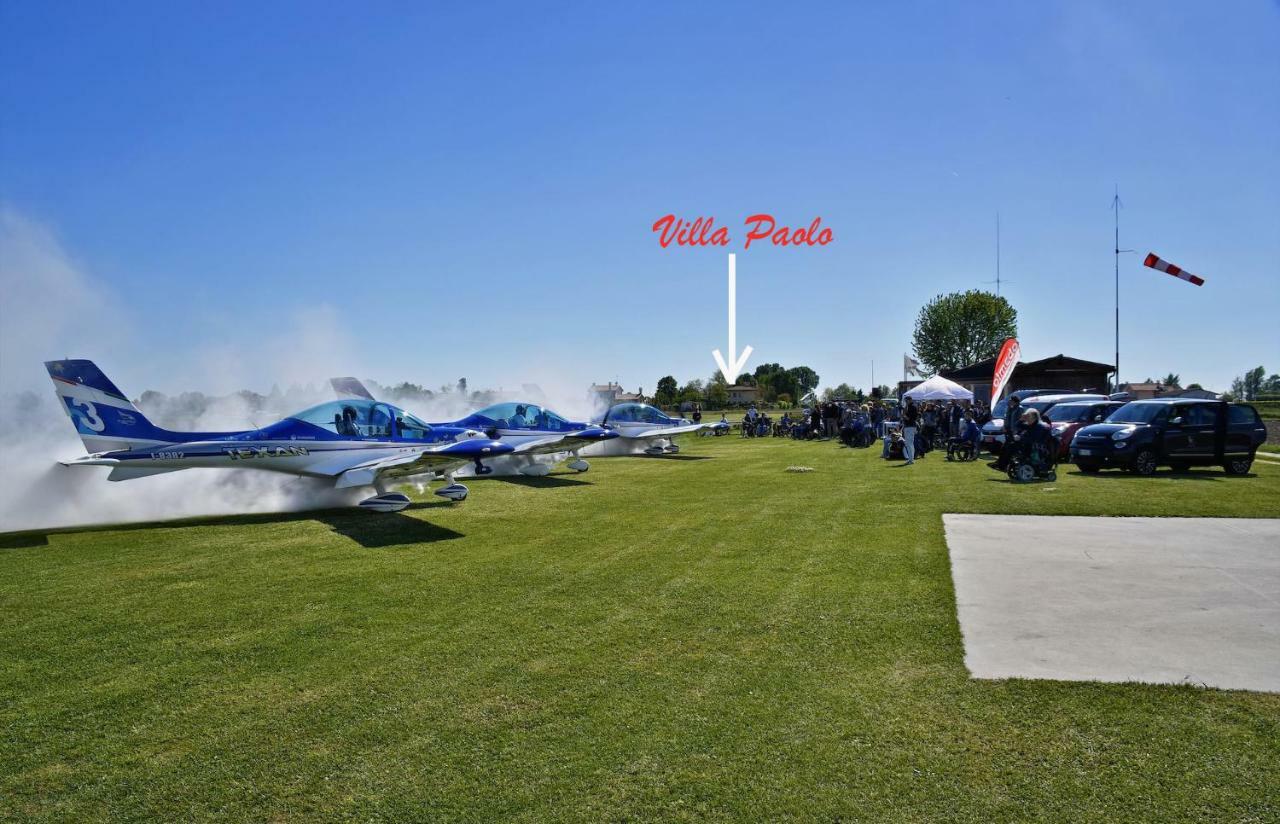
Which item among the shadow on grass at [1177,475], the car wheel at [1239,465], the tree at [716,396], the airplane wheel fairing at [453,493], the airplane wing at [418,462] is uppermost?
the tree at [716,396]

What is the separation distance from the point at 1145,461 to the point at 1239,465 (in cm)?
211

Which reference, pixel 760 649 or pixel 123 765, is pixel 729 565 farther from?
pixel 123 765

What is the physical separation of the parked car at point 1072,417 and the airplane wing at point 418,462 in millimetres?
14553

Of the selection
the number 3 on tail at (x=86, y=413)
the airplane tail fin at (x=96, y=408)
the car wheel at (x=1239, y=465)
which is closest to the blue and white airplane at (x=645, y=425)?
the car wheel at (x=1239, y=465)

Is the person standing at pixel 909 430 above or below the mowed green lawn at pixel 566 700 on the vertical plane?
above

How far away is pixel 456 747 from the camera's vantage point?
4.18m

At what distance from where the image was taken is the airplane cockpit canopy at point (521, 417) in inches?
834

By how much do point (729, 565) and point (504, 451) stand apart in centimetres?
620

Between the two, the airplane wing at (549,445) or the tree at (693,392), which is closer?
the airplane wing at (549,445)

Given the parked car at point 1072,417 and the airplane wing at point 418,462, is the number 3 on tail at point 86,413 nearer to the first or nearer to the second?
the airplane wing at point 418,462

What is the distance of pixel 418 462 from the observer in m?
13.0

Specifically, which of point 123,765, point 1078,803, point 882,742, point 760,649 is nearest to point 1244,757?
point 1078,803

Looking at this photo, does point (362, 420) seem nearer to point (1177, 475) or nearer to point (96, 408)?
point (96, 408)

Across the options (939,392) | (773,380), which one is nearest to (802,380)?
(773,380)
